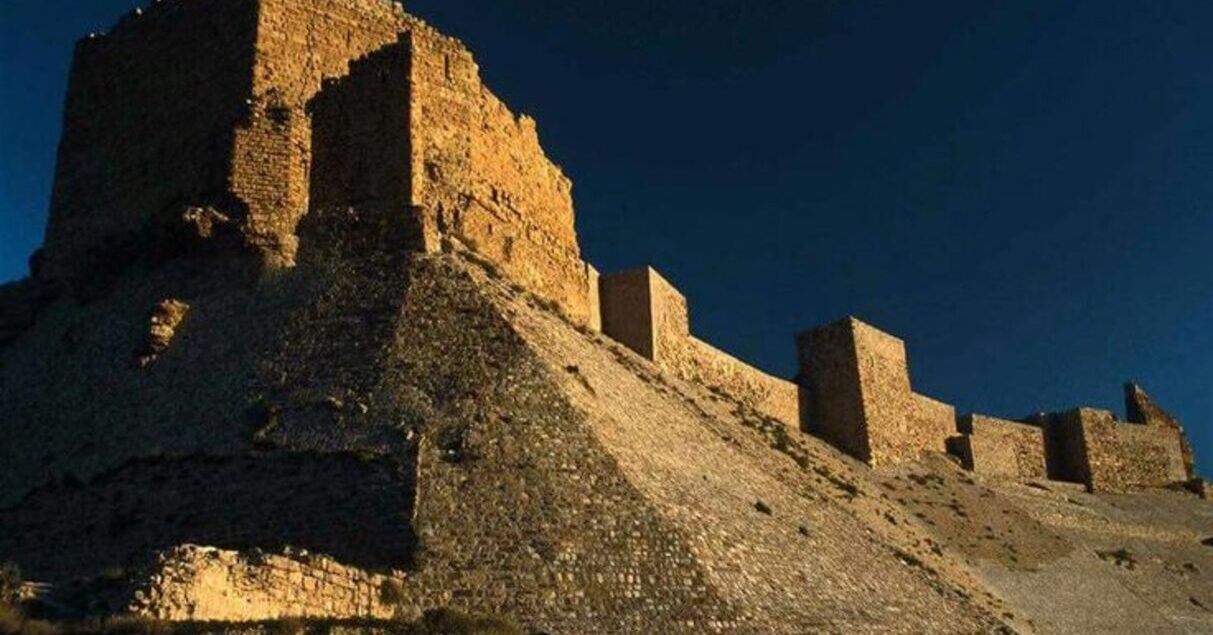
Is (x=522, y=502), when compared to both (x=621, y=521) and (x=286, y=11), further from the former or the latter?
(x=286, y=11)

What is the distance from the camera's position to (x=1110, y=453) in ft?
144

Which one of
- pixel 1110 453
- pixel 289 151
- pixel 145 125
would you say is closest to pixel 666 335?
pixel 289 151

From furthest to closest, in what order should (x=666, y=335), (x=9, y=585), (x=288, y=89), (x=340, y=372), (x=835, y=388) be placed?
(x=835, y=388) → (x=666, y=335) → (x=288, y=89) → (x=340, y=372) → (x=9, y=585)

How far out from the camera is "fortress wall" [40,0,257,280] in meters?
21.2

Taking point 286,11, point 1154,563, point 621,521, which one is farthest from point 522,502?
point 1154,563

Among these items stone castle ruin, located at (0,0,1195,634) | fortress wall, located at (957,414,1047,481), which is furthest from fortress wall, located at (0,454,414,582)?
fortress wall, located at (957,414,1047,481)

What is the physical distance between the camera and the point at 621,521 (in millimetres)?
15484

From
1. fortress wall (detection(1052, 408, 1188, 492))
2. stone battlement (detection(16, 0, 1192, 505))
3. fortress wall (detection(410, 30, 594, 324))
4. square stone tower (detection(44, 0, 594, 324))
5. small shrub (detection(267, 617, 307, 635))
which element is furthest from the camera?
fortress wall (detection(1052, 408, 1188, 492))

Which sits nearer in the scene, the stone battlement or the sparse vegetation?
the stone battlement

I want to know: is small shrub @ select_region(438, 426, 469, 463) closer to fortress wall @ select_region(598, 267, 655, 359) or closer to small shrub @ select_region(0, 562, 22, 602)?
small shrub @ select_region(0, 562, 22, 602)

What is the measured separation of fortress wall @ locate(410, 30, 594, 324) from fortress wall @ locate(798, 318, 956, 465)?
1229 cm

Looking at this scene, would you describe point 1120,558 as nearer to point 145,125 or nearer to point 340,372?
point 340,372

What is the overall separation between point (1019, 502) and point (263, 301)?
2495cm

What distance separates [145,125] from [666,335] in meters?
12.7
